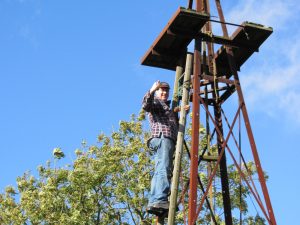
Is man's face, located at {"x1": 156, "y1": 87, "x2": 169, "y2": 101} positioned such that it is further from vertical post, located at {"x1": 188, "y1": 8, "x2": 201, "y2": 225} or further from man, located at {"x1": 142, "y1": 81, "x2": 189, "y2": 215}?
vertical post, located at {"x1": 188, "y1": 8, "x2": 201, "y2": 225}

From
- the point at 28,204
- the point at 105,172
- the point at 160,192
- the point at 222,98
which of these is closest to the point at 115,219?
the point at 105,172

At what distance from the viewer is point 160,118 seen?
21.4 ft

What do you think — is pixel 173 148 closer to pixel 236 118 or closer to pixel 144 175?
pixel 236 118

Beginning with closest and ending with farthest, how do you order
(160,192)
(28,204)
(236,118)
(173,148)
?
(160,192) < (173,148) < (236,118) < (28,204)

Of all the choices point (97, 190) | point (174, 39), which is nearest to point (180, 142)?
point (174, 39)

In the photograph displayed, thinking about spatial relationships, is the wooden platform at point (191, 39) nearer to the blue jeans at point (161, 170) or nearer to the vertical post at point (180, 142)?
the vertical post at point (180, 142)

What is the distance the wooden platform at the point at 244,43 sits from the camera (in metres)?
7.12

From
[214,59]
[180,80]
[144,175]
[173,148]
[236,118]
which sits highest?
[144,175]

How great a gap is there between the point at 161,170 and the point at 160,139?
1.46 feet

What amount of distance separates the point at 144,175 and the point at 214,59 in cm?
1003

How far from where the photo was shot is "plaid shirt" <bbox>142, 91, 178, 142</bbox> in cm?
637

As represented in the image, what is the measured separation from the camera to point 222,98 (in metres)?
7.77

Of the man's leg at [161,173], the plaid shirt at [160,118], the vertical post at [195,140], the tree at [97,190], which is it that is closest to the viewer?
the vertical post at [195,140]

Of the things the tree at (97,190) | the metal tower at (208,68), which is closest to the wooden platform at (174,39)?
the metal tower at (208,68)
